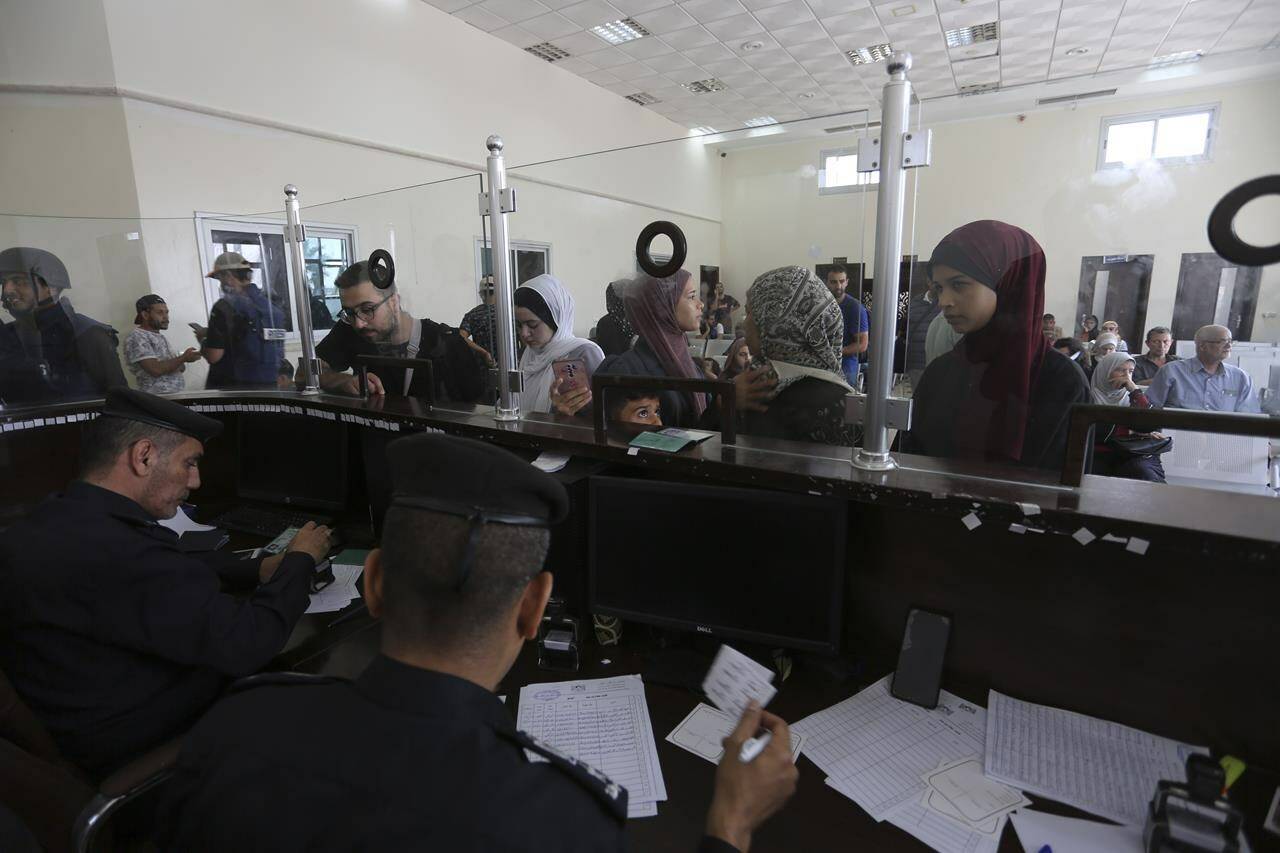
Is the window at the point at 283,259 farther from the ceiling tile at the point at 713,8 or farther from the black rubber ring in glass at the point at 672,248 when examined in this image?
the ceiling tile at the point at 713,8

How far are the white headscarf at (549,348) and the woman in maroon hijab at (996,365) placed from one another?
3.51ft

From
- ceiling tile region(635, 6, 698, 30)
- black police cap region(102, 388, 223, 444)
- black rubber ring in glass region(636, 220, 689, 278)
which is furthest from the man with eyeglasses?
ceiling tile region(635, 6, 698, 30)

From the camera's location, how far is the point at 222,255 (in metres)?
3.06

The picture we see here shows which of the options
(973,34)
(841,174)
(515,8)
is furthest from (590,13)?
(841,174)

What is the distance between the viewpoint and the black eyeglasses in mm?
2385

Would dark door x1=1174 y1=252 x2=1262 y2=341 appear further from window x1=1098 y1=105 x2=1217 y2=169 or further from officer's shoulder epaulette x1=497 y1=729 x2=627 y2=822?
officer's shoulder epaulette x1=497 y1=729 x2=627 y2=822

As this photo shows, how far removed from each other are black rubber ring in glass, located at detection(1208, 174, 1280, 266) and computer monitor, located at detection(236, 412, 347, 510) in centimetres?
226

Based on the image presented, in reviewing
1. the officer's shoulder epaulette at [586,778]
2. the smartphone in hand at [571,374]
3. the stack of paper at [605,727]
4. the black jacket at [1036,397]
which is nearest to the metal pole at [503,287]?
the smartphone in hand at [571,374]

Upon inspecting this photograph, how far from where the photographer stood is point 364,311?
7.89 feet

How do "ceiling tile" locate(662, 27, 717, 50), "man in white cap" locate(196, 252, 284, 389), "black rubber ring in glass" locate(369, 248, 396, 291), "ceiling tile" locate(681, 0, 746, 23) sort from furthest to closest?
"ceiling tile" locate(662, 27, 717, 50) < "ceiling tile" locate(681, 0, 746, 23) < "man in white cap" locate(196, 252, 284, 389) < "black rubber ring in glass" locate(369, 248, 396, 291)

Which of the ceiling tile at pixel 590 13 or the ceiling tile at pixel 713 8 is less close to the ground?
the ceiling tile at pixel 713 8

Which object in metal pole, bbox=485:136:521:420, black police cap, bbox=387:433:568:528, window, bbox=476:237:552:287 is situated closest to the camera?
black police cap, bbox=387:433:568:528

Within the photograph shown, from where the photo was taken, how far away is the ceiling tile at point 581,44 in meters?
6.07

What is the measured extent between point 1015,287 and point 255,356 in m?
2.96
